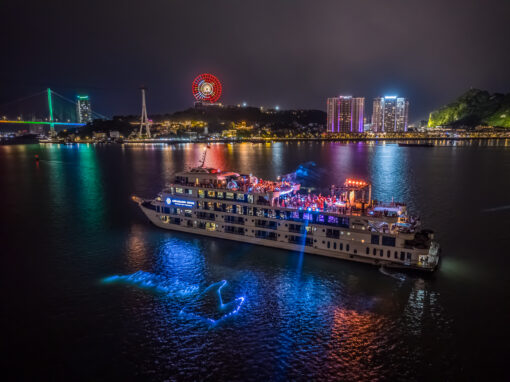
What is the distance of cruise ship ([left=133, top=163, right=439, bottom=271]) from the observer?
25000mm

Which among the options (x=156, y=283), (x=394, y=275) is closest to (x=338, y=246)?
(x=394, y=275)

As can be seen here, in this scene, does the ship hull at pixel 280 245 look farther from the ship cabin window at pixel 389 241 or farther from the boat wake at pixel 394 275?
the ship cabin window at pixel 389 241

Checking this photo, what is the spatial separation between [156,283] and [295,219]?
11828 mm

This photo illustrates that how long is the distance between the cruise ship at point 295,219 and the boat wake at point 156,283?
7.98m

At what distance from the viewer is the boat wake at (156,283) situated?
23000 millimetres

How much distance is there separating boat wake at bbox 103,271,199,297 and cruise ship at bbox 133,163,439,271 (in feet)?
26.2

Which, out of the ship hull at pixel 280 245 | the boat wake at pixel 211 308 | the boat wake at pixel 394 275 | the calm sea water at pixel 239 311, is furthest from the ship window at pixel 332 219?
the boat wake at pixel 211 308

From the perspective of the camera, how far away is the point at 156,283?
24.1 meters

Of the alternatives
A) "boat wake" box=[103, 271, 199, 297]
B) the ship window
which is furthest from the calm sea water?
the ship window

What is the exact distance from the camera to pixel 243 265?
87.5 feet

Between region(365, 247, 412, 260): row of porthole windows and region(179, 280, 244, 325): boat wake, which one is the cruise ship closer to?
region(365, 247, 412, 260): row of porthole windows

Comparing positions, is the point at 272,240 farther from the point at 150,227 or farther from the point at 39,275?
the point at 39,275

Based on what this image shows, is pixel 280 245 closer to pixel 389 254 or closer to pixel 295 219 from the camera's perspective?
pixel 295 219

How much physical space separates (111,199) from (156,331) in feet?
125
